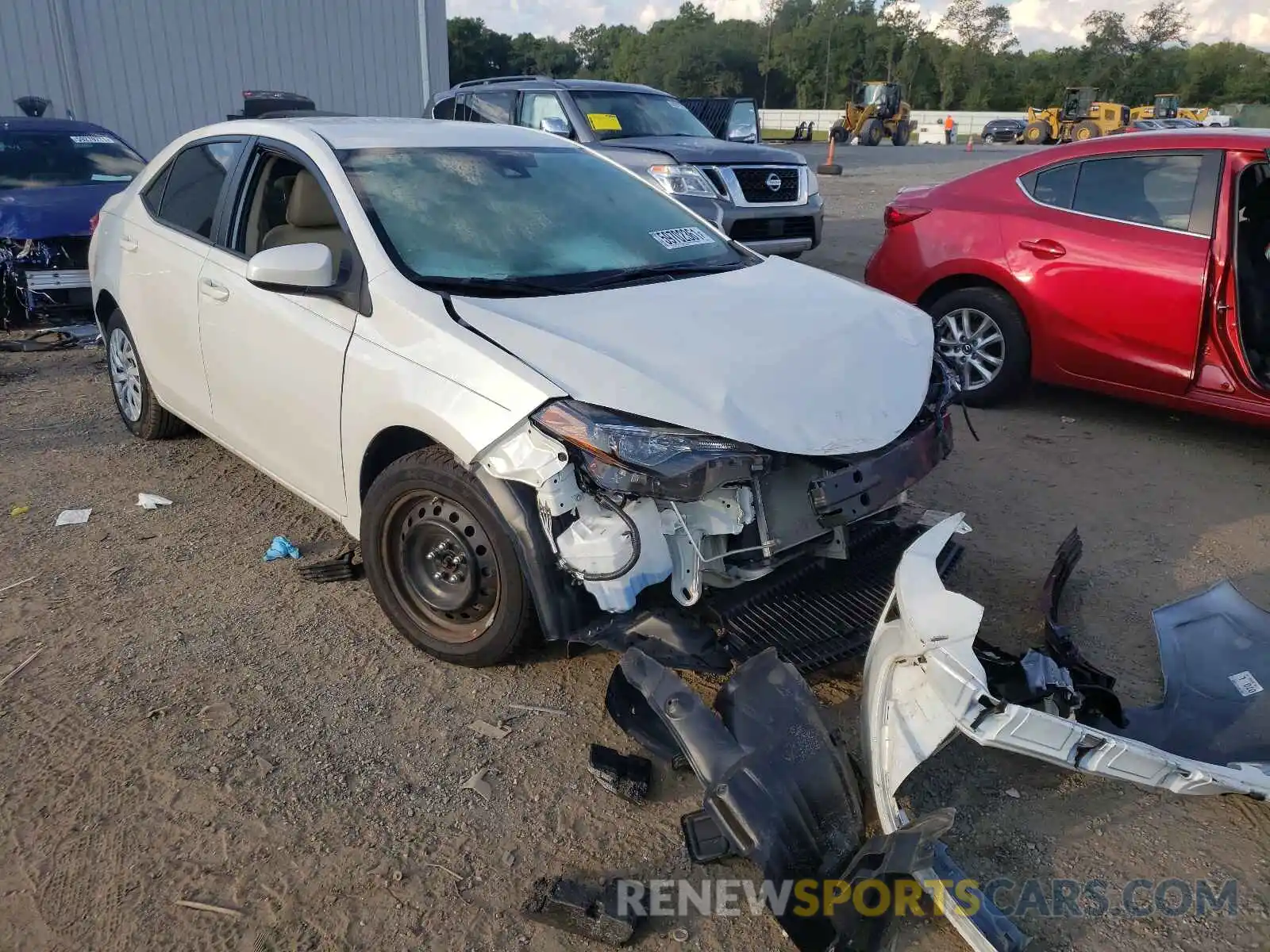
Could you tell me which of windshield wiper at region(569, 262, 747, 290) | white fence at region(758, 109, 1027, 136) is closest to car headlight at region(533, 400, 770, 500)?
windshield wiper at region(569, 262, 747, 290)

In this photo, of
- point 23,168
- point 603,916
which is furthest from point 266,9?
point 603,916

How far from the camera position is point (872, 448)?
112 inches

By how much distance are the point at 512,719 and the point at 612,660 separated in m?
0.47

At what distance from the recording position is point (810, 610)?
2947 millimetres

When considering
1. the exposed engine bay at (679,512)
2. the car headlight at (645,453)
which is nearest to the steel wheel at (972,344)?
the exposed engine bay at (679,512)

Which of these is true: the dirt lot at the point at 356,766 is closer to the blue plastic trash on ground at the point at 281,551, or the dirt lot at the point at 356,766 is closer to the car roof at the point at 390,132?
the blue plastic trash on ground at the point at 281,551

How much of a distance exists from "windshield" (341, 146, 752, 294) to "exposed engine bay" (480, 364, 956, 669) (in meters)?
0.84

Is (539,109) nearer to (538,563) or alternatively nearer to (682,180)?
(682,180)

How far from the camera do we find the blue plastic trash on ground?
4004 mm

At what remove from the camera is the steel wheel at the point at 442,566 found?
2.97 m

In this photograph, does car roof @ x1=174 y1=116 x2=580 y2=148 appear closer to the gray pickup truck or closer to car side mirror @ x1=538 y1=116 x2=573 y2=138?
the gray pickup truck

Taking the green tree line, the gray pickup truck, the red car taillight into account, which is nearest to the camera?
the red car taillight

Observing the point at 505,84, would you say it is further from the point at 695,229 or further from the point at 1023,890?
the point at 1023,890

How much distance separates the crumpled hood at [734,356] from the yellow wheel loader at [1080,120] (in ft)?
119
